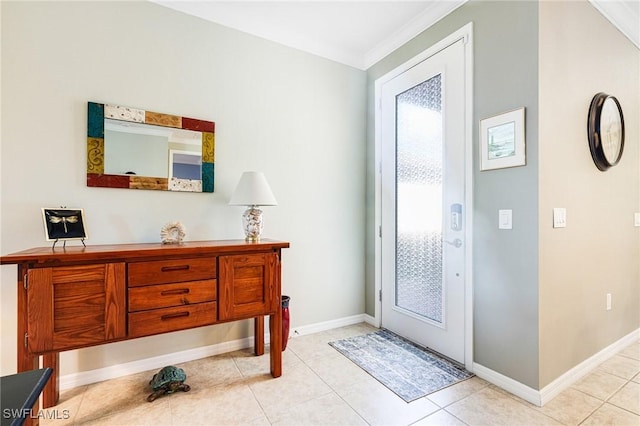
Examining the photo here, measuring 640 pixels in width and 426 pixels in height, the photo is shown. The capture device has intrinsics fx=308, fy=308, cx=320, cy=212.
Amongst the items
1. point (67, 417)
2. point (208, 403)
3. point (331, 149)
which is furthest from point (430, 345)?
point (67, 417)

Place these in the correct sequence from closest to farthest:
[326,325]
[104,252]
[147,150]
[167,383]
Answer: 1. [104,252]
2. [167,383]
3. [147,150]
4. [326,325]

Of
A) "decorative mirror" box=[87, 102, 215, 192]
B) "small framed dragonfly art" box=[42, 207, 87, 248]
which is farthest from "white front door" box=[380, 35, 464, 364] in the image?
"small framed dragonfly art" box=[42, 207, 87, 248]

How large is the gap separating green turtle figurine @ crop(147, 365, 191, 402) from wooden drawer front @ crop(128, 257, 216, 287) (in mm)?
608

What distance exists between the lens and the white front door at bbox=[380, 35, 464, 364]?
7.36 ft

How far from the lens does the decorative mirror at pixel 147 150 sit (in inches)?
80.2

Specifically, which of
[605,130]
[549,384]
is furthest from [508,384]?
[605,130]

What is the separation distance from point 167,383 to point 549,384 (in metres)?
2.28

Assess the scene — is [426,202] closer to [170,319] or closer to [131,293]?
[170,319]

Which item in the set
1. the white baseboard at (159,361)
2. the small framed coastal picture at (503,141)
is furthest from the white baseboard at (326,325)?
the small framed coastal picture at (503,141)

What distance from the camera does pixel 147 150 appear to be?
2.20m

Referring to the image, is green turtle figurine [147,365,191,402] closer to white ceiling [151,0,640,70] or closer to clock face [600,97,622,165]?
white ceiling [151,0,640,70]

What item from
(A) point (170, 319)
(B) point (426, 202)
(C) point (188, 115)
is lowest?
(A) point (170, 319)

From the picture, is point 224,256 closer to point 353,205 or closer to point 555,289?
point 353,205

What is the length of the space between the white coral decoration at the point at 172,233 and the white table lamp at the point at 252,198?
0.39 metres
